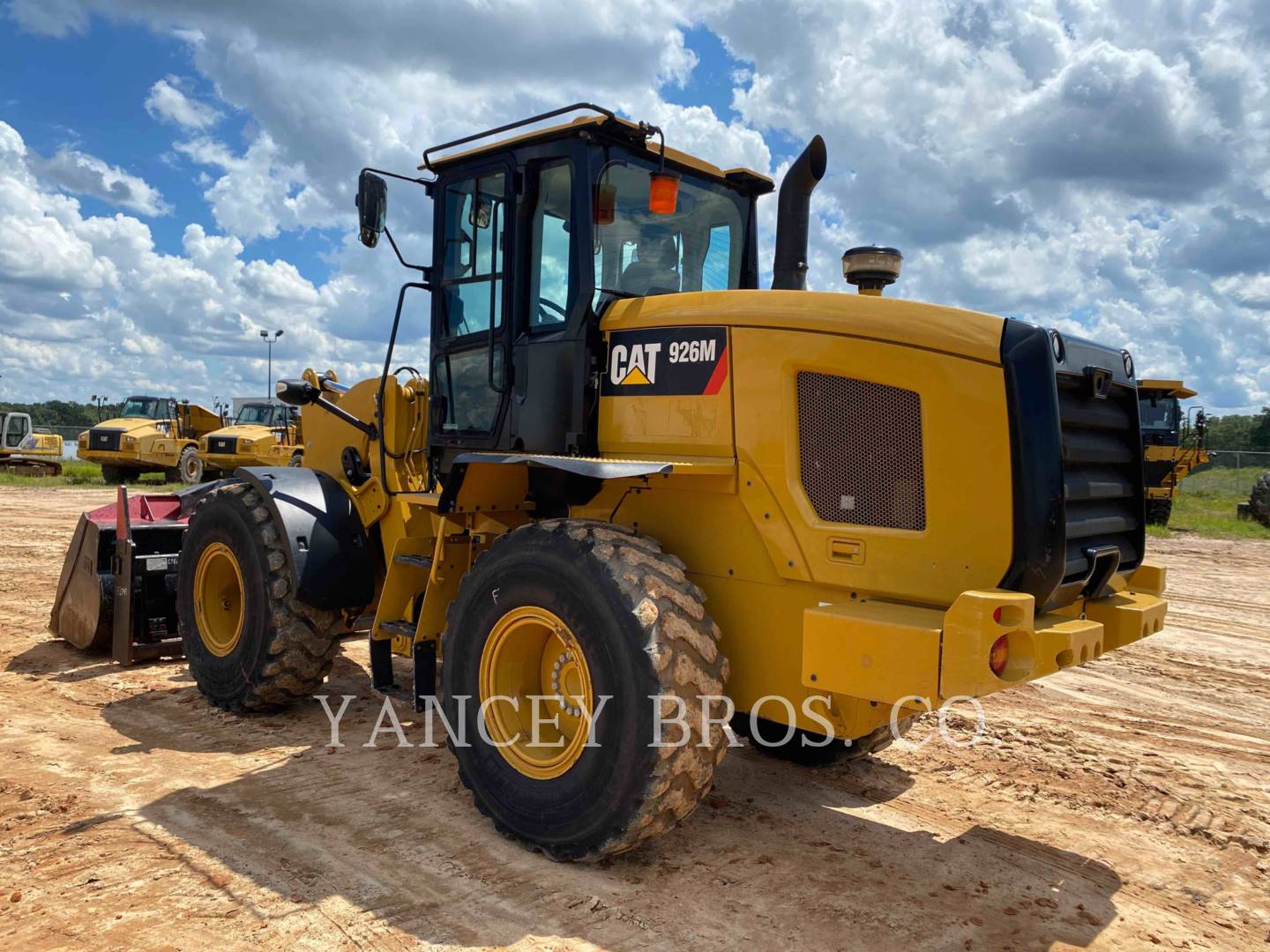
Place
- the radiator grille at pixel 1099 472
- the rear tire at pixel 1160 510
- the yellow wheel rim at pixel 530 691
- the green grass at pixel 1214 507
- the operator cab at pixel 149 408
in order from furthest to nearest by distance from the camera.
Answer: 1. the operator cab at pixel 149 408
2. the rear tire at pixel 1160 510
3. the green grass at pixel 1214 507
4. the yellow wheel rim at pixel 530 691
5. the radiator grille at pixel 1099 472

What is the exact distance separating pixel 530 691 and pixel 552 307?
1.84 m

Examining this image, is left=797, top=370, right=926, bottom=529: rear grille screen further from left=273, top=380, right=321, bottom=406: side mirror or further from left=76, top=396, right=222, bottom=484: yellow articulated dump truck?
left=76, top=396, right=222, bottom=484: yellow articulated dump truck

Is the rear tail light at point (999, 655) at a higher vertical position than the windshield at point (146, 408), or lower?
lower

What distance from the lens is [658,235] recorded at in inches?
196

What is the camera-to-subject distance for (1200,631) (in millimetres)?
9852

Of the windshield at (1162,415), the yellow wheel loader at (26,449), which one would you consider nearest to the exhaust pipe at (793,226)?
the windshield at (1162,415)

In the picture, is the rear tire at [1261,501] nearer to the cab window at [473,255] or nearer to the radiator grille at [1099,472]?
the radiator grille at [1099,472]

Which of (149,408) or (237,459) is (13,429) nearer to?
(149,408)

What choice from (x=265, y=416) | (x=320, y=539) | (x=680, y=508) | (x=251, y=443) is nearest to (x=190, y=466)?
(x=265, y=416)

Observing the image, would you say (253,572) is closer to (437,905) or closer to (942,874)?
(437,905)

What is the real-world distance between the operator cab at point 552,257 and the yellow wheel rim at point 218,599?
1.59m

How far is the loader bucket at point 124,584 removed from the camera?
690 centimetres

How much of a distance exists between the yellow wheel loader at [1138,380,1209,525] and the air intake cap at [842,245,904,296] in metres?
19.0

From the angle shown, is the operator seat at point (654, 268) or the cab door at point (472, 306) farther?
the cab door at point (472, 306)
